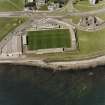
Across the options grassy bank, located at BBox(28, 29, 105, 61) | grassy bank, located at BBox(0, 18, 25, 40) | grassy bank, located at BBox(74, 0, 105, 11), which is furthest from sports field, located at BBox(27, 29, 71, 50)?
grassy bank, located at BBox(74, 0, 105, 11)

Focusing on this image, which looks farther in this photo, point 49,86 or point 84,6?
point 84,6

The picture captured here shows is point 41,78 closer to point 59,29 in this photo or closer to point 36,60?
point 36,60

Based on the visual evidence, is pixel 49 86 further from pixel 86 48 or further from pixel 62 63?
pixel 86 48

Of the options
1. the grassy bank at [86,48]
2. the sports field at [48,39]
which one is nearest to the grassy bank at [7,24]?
the sports field at [48,39]

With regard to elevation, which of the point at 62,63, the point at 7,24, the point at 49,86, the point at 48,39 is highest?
the point at 7,24

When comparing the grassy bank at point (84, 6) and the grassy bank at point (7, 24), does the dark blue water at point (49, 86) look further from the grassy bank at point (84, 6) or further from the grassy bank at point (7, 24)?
the grassy bank at point (84, 6)

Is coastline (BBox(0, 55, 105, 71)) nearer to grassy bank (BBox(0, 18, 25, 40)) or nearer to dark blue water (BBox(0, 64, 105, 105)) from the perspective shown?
dark blue water (BBox(0, 64, 105, 105))

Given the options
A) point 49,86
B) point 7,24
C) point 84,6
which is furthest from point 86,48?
point 7,24
